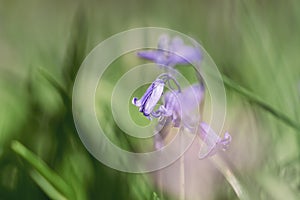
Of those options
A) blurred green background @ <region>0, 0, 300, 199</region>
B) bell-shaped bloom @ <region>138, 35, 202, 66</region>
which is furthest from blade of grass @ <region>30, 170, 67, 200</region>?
bell-shaped bloom @ <region>138, 35, 202, 66</region>

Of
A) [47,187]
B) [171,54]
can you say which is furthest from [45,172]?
[171,54]

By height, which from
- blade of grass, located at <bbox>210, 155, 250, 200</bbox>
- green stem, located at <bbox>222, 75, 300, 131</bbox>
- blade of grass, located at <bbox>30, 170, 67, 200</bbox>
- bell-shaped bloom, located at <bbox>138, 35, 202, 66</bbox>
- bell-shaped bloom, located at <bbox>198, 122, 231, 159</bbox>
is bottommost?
blade of grass, located at <bbox>30, 170, 67, 200</bbox>

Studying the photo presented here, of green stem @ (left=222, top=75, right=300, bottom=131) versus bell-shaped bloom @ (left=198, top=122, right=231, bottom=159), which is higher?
green stem @ (left=222, top=75, right=300, bottom=131)

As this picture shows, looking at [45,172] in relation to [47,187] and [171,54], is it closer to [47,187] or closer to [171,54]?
[47,187]

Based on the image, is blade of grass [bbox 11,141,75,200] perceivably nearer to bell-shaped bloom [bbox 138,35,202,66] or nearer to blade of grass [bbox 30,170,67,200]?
blade of grass [bbox 30,170,67,200]

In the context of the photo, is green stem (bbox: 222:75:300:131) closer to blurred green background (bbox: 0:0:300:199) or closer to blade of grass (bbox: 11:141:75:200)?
blurred green background (bbox: 0:0:300:199)

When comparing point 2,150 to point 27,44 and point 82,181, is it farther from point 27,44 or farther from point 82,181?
point 27,44

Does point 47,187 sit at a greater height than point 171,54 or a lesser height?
lesser

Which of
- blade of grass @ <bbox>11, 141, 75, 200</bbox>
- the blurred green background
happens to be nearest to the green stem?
the blurred green background
